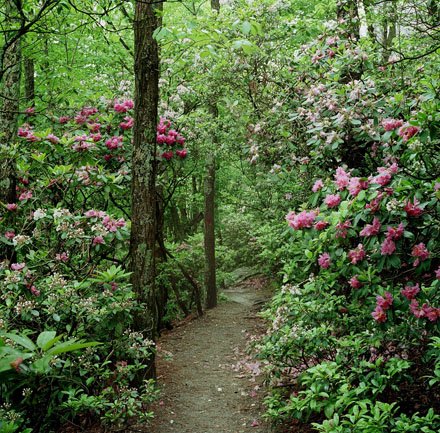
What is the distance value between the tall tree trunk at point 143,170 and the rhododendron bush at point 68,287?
0.24 meters

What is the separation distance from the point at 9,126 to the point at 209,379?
4.27 meters

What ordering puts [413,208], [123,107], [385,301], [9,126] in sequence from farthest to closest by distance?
[123,107] → [9,126] → [385,301] → [413,208]

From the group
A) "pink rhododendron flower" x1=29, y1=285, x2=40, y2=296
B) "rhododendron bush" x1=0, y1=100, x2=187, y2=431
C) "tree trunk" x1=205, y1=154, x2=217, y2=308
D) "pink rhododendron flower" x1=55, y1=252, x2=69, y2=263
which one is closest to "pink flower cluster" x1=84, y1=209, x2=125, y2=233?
"rhododendron bush" x1=0, y1=100, x2=187, y2=431

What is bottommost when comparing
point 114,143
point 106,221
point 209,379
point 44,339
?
point 209,379

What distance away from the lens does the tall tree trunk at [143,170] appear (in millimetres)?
5277

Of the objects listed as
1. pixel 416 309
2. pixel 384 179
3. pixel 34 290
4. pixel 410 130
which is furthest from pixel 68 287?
pixel 410 130

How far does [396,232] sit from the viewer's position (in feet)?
10.4

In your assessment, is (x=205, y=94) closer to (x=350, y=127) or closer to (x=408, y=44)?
(x=408, y=44)

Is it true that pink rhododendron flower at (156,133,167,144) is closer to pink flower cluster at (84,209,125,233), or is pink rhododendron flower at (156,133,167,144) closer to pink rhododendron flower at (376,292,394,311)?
pink flower cluster at (84,209,125,233)

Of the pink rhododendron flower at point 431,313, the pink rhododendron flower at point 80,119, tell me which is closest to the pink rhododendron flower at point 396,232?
the pink rhododendron flower at point 431,313

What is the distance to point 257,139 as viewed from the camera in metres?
6.31

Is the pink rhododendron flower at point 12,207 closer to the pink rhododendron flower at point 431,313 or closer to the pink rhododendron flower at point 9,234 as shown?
the pink rhododendron flower at point 9,234

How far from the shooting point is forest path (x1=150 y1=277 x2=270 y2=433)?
A: 5215mm

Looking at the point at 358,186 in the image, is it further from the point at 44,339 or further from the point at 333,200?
the point at 44,339
